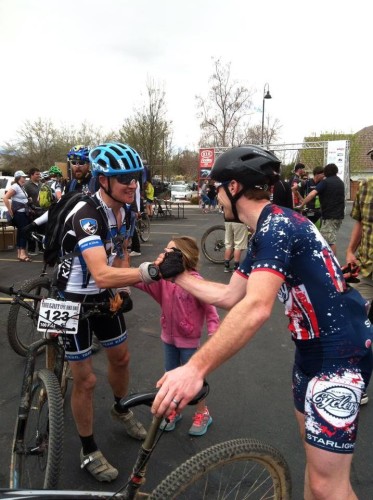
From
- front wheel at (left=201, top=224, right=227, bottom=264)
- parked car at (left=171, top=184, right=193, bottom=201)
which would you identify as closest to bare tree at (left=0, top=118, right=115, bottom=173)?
parked car at (left=171, top=184, right=193, bottom=201)

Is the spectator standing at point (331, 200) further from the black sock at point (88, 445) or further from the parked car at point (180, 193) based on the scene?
the parked car at point (180, 193)

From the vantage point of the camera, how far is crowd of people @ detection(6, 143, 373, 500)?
1.40 metres

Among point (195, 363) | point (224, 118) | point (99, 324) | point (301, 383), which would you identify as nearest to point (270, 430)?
point (301, 383)

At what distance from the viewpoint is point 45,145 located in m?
A: 40.1

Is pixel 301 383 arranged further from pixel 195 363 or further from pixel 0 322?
pixel 0 322

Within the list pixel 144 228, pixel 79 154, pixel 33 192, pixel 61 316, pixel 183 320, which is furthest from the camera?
pixel 144 228

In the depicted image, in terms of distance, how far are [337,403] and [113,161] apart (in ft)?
5.55

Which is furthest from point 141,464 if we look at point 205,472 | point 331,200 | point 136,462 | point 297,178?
point 297,178

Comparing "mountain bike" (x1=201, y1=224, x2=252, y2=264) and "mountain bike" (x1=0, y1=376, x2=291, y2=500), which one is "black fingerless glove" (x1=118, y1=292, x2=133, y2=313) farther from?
"mountain bike" (x1=201, y1=224, x2=252, y2=264)

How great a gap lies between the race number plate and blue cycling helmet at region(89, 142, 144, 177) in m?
0.81

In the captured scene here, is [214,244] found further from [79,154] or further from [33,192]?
[33,192]

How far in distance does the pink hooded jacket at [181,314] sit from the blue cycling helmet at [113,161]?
33.5 inches

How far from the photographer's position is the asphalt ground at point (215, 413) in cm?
254

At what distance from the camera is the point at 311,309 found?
1592 mm
